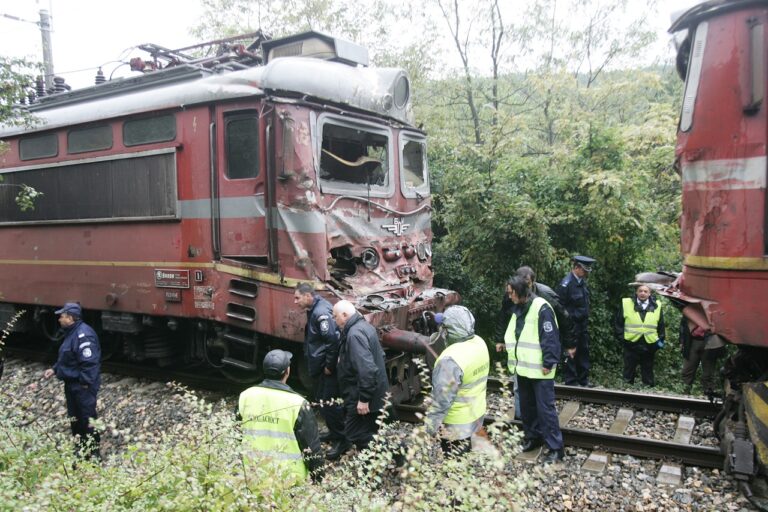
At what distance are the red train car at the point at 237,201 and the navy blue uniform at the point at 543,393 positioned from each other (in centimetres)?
119

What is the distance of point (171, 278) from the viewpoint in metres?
6.59

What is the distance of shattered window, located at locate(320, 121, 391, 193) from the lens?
634 cm

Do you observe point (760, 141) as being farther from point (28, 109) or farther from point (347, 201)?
point (28, 109)

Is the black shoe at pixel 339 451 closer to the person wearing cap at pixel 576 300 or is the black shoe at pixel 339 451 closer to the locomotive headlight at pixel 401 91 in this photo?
the person wearing cap at pixel 576 300

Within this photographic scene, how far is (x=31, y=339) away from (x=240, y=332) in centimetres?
640

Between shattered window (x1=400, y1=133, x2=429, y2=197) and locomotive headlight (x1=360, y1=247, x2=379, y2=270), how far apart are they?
1.10 metres

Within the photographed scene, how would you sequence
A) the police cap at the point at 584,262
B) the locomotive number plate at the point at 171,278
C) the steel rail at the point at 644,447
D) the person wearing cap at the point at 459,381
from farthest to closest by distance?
the police cap at the point at 584,262 < the locomotive number plate at the point at 171,278 < the steel rail at the point at 644,447 < the person wearing cap at the point at 459,381

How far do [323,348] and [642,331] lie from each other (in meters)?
4.57

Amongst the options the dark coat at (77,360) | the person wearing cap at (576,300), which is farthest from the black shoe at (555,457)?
the dark coat at (77,360)

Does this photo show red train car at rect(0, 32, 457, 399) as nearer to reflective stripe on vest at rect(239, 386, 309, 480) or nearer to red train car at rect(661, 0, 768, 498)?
reflective stripe on vest at rect(239, 386, 309, 480)

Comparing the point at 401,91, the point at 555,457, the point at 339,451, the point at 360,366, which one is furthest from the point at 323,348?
the point at 401,91

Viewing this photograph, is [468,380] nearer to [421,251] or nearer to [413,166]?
[421,251]

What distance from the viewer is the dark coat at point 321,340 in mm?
5223

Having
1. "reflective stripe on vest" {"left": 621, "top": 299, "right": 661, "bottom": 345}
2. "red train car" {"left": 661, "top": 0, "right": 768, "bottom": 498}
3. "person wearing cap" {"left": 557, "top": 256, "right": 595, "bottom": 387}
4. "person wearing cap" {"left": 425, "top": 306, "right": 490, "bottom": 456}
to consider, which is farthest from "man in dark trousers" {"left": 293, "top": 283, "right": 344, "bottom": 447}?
"reflective stripe on vest" {"left": 621, "top": 299, "right": 661, "bottom": 345}
